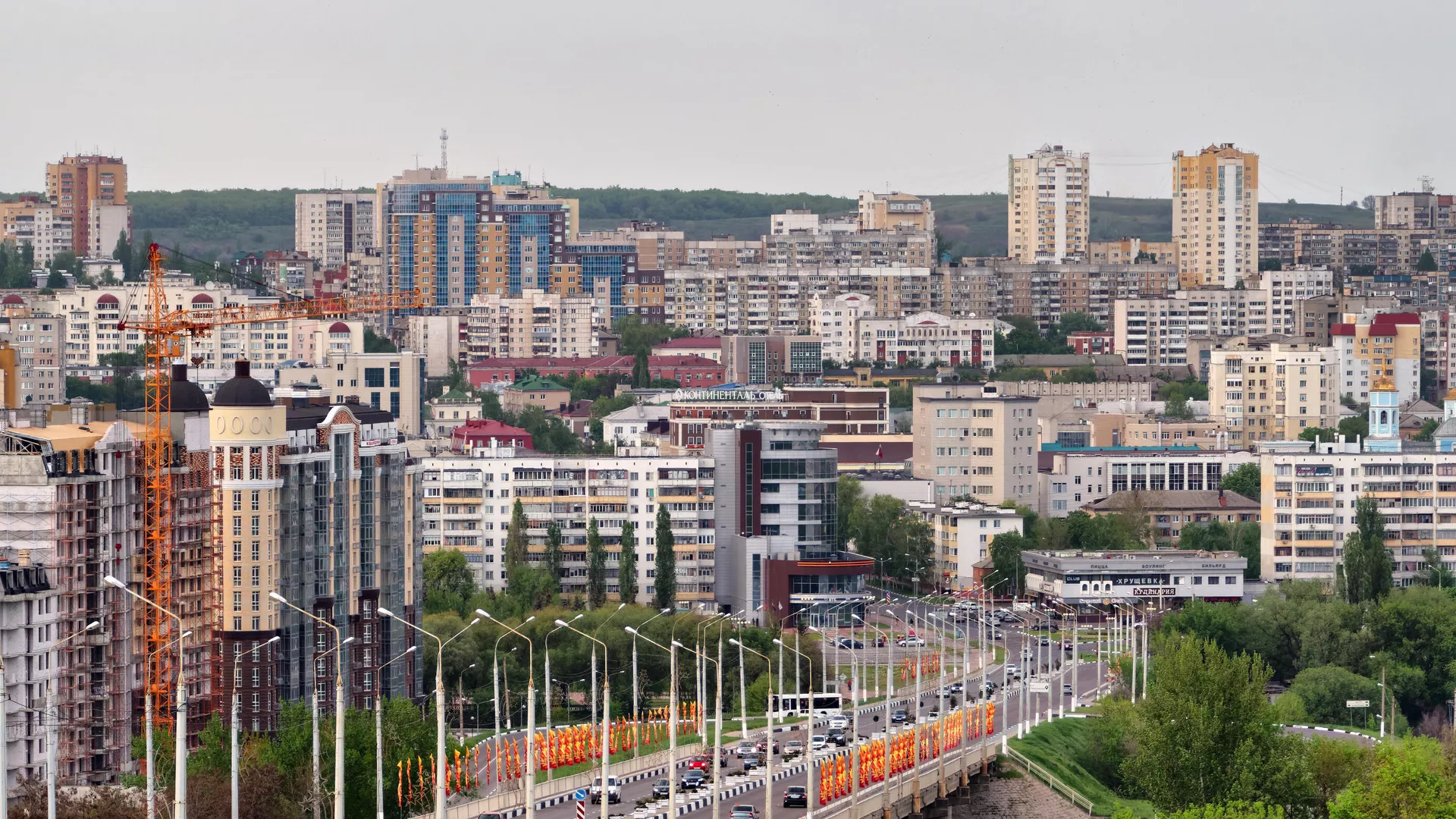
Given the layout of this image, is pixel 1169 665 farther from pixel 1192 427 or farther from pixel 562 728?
pixel 1192 427

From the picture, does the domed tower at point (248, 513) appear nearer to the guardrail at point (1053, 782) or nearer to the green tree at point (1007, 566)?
the guardrail at point (1053, 782)

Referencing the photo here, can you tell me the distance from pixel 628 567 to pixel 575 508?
6014 millimetres

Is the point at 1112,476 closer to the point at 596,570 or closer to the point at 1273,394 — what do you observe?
the point at 1273,394

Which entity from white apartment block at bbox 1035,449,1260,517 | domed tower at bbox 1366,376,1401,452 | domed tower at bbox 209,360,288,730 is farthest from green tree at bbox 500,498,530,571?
domed tower at bbox 1366,376,1401,452

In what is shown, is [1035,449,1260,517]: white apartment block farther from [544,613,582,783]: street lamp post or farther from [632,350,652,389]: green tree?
[632,350,652,389]: green tree

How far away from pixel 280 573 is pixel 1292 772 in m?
23.1

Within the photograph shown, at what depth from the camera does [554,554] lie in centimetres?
10106

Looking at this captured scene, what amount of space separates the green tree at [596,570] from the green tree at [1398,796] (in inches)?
1693

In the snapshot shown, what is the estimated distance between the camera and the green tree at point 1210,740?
63.0 m

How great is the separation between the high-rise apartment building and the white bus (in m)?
96.1

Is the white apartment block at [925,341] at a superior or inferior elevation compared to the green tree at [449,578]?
superior

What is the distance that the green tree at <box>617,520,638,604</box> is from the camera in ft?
319

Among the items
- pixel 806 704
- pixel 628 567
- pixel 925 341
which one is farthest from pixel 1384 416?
pixel 925 341

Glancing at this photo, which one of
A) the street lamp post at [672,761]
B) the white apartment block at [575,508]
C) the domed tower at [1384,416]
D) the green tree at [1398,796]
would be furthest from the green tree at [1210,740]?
the domed tower at [1384,416]
